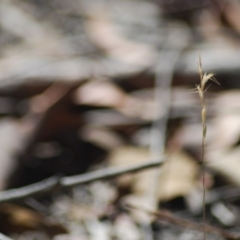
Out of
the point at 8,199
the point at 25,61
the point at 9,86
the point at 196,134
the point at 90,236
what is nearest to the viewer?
the point at 8,199

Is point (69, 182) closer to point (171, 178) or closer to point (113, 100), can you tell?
point (171, 178)

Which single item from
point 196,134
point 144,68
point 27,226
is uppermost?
point 144,68

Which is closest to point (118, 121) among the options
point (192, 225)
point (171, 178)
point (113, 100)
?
point (113, 100)

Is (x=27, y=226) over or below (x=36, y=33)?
below

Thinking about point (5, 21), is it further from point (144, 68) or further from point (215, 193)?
point (215, 193)

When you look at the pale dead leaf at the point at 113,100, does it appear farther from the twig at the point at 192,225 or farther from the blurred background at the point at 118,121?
the twig at the point at 192,225

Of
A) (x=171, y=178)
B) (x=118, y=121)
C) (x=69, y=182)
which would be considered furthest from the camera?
(x=118, y=121)

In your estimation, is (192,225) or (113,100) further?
(113,100)

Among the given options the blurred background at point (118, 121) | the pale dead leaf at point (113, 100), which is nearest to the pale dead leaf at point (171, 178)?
the blurred background at point (118, 121)

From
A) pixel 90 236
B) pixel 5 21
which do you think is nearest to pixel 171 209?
pixel 90 236
